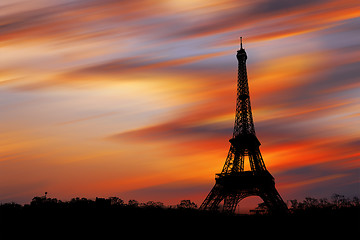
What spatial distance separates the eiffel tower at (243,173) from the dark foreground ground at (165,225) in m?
6.65

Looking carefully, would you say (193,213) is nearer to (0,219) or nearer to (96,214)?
(96,214)

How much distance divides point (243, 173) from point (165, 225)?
20.3 m

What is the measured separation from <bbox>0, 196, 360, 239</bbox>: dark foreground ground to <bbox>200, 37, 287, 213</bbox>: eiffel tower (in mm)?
6647

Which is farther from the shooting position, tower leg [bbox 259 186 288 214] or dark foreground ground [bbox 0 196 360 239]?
tower leg [bbox 259 186 288 214]

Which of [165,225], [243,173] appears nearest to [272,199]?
[243,173]

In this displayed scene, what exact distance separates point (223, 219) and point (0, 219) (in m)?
36.9

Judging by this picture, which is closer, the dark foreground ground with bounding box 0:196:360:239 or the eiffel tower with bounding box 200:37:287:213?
the dark foreground ground with bounding box 0:196:360:239

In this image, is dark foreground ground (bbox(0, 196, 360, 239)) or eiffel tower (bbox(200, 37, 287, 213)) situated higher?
eiffel tower (bbox(200, 37, 287, 213))

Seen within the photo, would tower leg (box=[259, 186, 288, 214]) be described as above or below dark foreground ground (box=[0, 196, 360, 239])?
above

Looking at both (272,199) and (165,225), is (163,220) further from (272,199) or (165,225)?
(272,199)

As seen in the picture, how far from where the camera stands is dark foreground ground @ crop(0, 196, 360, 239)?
72.1 m

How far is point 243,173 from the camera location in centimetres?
9069

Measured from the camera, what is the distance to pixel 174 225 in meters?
78.2

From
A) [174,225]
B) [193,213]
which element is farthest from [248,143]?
[174,225]
